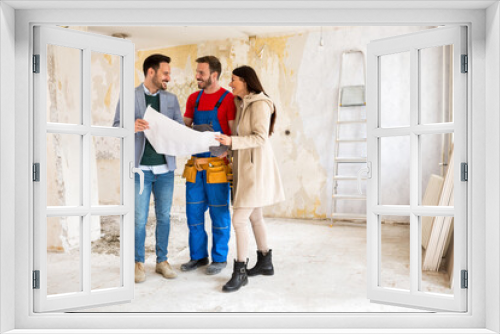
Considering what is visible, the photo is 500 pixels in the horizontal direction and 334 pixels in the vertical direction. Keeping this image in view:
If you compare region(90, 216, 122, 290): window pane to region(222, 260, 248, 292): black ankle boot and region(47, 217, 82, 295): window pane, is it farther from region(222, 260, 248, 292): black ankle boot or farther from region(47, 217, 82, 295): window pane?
region(222, 260, 248, 292): black ankle boot

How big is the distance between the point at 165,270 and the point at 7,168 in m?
1.53

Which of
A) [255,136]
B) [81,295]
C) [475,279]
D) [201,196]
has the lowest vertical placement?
[81,295]

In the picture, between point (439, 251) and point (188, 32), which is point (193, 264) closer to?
point (439, 251)

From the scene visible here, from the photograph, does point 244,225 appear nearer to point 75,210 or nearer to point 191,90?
point 75,210

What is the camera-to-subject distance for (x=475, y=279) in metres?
1.81

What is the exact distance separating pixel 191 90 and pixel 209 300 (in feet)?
11.9

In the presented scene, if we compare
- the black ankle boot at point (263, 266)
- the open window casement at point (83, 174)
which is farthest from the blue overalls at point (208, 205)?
the open window casement at point (83, 174)

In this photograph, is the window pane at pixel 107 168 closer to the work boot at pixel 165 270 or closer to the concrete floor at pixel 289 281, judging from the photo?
the concrete floor at pixel 289 281

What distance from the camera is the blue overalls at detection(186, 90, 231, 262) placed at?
3049 mm

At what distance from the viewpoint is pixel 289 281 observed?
2.94m

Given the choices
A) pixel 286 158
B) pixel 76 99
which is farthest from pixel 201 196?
pixel 286 158

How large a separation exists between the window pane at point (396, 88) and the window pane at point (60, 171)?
11.6ft

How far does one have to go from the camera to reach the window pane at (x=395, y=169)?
4828 mm

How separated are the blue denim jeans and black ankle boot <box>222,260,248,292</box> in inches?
24.9
